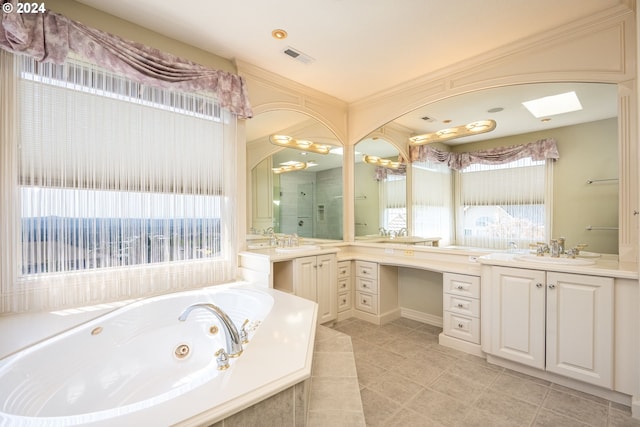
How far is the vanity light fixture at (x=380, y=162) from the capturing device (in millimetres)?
3391

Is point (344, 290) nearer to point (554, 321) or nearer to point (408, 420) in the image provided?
point (408, 420)

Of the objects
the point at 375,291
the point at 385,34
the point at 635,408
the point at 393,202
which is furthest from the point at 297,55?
the point at 635,408

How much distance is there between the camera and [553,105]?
2.36m

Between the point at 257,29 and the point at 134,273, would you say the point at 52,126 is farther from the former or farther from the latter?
the point at 257,29

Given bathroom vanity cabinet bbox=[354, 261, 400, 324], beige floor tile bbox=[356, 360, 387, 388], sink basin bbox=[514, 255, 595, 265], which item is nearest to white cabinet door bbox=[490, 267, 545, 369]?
sink basin bbox=[514, 255, 595, 265]

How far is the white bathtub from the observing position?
0.96 m

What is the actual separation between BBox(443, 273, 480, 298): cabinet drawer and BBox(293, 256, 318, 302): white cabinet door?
1.24 meters

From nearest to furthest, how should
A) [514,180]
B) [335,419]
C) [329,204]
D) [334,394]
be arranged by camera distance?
[335,419], [334,394], [514,180], [329,204]

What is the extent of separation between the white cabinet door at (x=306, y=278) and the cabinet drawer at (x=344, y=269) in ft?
1.44

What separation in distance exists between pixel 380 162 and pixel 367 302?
1.65 metres

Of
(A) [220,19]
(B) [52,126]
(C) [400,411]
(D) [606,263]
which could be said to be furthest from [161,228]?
(D) [606,263]

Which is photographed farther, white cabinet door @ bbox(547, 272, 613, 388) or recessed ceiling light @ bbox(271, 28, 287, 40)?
recessed ceiling light @ bbox(271, 28, 287, 40)

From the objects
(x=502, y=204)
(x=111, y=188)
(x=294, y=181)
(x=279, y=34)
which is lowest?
(x=502, y=204)

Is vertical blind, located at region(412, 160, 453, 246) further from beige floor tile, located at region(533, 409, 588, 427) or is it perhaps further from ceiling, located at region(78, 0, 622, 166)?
beige floor tile, located at region(533, 409, 588, 427)
